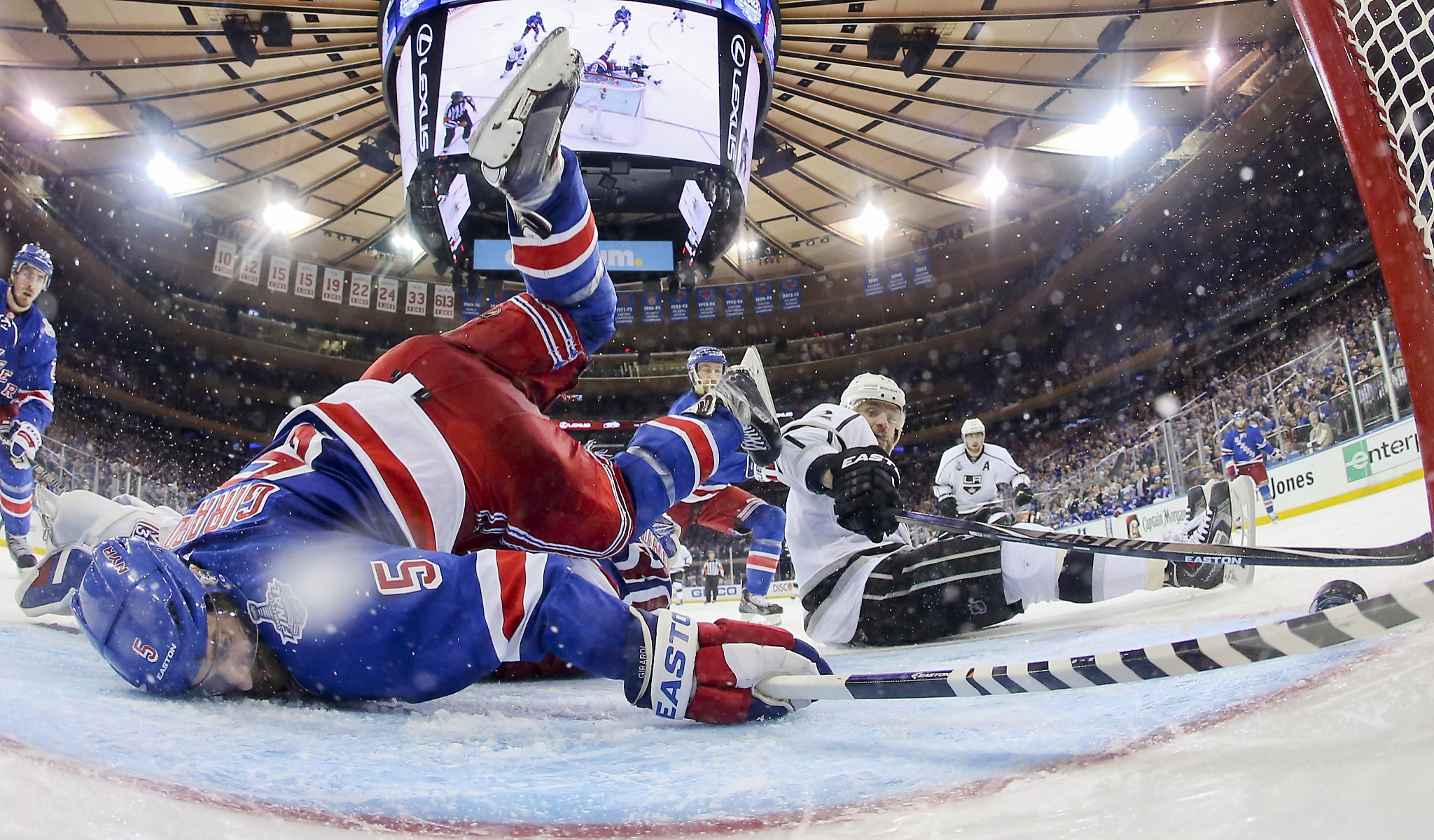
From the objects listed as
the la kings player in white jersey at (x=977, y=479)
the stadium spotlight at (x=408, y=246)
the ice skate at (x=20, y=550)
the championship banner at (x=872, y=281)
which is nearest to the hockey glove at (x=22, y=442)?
the ice skate at (x=20, y=550)

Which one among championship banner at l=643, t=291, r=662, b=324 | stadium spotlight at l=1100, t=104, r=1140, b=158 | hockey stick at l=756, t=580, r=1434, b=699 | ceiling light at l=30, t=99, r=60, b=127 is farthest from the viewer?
championship banner at l=643, t=291, r=662, b=324

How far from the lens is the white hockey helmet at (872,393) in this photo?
345 centimetres

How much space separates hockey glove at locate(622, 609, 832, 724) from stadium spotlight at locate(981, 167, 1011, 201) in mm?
13343

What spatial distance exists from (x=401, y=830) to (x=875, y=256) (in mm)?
17434

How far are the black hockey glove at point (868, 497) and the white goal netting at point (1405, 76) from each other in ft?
5.24

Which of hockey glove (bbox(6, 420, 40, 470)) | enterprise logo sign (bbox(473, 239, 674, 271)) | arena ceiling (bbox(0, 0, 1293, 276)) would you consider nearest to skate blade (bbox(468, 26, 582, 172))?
hockey glove (bbox(6, 420, 40, 470))

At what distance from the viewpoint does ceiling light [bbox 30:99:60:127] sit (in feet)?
34.8

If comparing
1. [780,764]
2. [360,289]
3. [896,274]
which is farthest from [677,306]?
[780,764]

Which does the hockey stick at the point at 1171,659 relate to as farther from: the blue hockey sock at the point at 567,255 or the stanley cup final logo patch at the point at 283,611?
the blue hockey sock at the point at 567,255

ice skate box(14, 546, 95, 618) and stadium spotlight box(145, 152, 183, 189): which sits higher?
stadium spotlight box(145, 152, 183, 189)

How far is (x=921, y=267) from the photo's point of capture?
17641 mm

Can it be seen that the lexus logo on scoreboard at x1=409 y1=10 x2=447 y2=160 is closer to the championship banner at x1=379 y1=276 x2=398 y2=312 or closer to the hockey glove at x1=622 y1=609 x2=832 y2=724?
the hockey glove at x1=622 y1=609 x2=832 y2=724

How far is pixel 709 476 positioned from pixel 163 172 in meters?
13.8

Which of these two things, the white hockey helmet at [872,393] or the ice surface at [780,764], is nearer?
the ice surface at [780,764]
